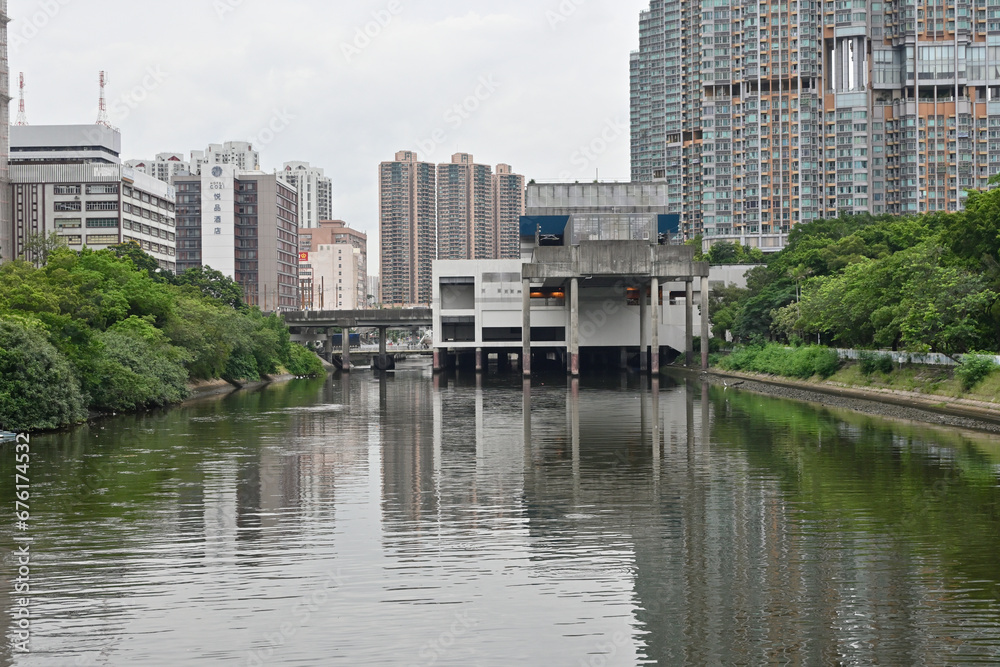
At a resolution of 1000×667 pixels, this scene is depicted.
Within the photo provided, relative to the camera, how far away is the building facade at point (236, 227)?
176 metres

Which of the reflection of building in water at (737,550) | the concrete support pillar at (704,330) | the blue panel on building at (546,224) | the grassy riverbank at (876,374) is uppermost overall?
the blue panel on building at (546,224)

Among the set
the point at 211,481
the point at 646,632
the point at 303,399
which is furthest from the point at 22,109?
the point at 646,632

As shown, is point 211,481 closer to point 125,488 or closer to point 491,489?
point 125,488

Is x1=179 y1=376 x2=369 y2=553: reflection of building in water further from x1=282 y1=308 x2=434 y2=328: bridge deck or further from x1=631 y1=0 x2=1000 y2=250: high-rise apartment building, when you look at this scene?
x1=631 y1=0 x2=1000 y2=250: high-rise apartment building

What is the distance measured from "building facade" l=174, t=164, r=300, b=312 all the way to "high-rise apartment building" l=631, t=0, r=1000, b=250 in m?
76.1

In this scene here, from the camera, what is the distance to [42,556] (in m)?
16.9

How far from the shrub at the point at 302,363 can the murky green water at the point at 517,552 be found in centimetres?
6461

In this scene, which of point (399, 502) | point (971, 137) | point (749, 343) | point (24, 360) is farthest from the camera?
point (971, 137)

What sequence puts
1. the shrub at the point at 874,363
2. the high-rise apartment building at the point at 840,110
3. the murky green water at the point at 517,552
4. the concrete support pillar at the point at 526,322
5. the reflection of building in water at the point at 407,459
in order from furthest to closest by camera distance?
1. the high-rise apartment building at the point at 840,110
2. the concrete support pillar at the point at 526,322
3. the shrub at the point at 874,363
4. the reflection of building in water at the point at 407,459
5. the murky green water at the point at 517,552

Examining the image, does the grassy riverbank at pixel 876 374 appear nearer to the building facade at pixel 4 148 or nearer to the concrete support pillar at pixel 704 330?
the concrete support pillar at pixel 704 330

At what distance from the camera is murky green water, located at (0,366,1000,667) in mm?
12305

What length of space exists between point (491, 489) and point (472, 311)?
7503 cm

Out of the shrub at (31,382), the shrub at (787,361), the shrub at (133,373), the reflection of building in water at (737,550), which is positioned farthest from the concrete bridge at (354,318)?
the reflection of building in water at (737,550)

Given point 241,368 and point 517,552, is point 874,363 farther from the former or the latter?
point 241,368
